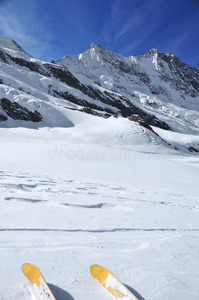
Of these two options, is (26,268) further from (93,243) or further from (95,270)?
(93,243)

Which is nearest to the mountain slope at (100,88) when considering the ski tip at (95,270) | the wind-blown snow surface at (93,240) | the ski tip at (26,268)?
the wind-blown snow surface at (93,240)

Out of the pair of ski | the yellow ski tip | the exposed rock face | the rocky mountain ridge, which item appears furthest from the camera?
the rocky mountain ridge

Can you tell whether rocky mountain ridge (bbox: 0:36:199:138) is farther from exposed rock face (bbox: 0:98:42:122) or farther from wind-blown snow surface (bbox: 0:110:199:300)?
wind-blown snow surface (bbox: 0:110:199:300)

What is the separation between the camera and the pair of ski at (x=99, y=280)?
1.46 m

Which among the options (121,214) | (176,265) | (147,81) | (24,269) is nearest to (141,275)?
(176,265)

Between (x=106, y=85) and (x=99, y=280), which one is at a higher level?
(x=106, y=85)

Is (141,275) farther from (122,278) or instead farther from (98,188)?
(98,188)

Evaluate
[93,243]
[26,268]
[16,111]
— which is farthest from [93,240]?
[16,111]

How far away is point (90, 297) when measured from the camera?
1514 millimetres

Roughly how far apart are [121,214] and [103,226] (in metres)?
0.74

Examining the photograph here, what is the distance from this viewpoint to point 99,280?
5.50 ft

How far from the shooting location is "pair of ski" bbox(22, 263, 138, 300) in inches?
57.3

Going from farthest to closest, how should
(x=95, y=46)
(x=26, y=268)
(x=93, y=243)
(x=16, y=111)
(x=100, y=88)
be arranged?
(x=95, y=46) < (x=100, y=88) < (x=16, y=111) < (x=93, y=243) < (x=26, y=268)

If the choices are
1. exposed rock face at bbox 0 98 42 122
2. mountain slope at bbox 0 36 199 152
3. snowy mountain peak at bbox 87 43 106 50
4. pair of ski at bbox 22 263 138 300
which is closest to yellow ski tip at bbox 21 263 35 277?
pair of ski at bbox 22 263 138 300
